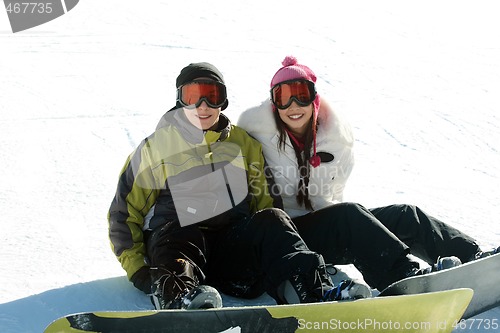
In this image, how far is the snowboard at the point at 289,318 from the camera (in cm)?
265

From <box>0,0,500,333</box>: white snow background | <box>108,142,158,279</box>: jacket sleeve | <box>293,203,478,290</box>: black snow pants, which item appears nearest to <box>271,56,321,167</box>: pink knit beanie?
<box>0,0,500,333</box>: white snow background

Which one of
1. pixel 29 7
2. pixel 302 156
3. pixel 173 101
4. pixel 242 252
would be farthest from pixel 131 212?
pixel 29 7

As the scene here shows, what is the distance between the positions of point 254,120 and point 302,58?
17.8 feet

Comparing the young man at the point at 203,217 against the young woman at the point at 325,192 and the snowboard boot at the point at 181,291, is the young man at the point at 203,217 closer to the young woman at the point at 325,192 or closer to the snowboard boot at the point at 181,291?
the snowboard boot at the point at 181,291

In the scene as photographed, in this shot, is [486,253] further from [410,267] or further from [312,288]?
[312,288]

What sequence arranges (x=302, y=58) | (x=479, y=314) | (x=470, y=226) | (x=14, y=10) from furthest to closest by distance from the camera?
(x=14, y=10) → (x=302, y=58) → (x=470, y=226) → (x=479, y=314)

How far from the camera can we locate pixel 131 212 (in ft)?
11.2

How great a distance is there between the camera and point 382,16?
454 inches

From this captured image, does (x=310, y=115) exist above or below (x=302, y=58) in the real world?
above

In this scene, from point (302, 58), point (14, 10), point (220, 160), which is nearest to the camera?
point (220, 160)

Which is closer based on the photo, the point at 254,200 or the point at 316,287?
the point at 316,287

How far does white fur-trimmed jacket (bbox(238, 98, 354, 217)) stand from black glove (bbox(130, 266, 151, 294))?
0.77 m

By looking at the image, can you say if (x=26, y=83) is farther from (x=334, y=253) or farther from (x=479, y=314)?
(x=479, y=314)

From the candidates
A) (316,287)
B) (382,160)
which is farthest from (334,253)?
(382,160)
